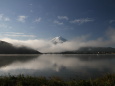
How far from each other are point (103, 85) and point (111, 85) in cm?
85

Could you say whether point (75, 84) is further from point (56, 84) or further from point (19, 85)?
point (19, 85)

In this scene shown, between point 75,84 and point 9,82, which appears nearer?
point 75,84

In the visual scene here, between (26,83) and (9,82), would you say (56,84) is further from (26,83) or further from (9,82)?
(9,82)

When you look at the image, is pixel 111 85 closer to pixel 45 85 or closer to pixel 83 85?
pixel 83 85

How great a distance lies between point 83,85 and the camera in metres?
15.0

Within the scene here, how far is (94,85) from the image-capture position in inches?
588

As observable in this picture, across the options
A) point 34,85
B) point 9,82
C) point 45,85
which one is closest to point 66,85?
point 45,85

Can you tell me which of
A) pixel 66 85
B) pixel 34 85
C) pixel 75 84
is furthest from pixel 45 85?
pixel 75 84

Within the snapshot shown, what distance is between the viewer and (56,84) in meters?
15.8

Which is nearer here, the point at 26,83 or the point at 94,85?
the point at 94,85

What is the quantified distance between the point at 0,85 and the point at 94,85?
428 inches

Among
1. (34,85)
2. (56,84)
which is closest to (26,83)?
(34,85)

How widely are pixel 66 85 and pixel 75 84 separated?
3.46 ft

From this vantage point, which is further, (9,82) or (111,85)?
(9,82)
